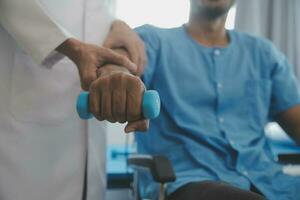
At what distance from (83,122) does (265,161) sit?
66 cm

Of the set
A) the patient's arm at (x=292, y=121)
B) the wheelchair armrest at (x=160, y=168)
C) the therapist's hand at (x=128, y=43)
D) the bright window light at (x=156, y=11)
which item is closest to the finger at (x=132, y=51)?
the therapist's hand at (x=128, y=43)

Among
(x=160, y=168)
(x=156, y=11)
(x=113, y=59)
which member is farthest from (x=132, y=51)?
(x=156, y=11)

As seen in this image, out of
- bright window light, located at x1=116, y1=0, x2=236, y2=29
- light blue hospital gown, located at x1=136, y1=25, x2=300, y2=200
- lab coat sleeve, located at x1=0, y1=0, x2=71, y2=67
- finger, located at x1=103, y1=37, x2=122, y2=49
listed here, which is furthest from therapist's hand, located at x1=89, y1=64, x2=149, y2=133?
bright window light, located at x1=116, y1=0, x2=236, y2=29

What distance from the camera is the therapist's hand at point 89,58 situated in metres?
0.68

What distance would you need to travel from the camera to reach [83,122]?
99cm

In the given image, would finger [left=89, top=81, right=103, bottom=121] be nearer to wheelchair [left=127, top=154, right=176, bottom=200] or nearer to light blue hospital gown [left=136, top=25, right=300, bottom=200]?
wheelchair [left=127, top=154, right=176, bottom=200]

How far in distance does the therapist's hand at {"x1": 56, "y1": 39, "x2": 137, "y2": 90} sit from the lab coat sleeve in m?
0.04

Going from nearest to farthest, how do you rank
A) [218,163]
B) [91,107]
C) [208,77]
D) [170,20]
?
[91,107] → [218,163] → [208,77] → [170,20]

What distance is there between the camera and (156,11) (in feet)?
6.70

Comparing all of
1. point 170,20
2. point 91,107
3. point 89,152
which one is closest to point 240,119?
point 89,152

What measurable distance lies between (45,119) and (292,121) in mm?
894

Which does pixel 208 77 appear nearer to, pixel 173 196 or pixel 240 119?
pixel 240 119

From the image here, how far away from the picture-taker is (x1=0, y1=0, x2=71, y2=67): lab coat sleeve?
76 centimetres

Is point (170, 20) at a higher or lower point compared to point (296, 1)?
lower
